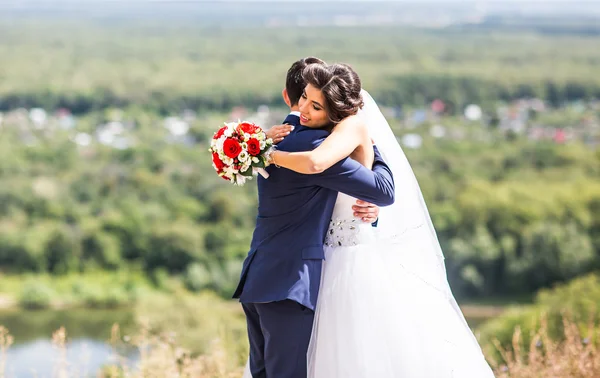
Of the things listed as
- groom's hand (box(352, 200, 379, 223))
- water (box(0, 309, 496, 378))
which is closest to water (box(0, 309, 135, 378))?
water (box(0, 309, 496, 378))

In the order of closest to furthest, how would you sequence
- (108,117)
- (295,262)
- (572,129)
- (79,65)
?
(295,262) → (572,129) → (108,117) → (79,65)

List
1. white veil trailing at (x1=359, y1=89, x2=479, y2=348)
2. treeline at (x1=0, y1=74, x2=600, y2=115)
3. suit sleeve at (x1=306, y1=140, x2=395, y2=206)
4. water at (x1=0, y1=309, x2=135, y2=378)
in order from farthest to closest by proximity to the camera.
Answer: treeline at (x1=0, y1=74, x2=600, y2=115), water at (x1=0, y1=309, x2=135, y2=378), white veil trailing at (x1=359, y1=89, x2=479, y2=348), suit sleeve at (x1=306, y1=140, x2=395, y2=206)

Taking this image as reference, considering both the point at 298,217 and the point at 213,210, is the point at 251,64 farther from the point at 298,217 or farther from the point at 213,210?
the point at 298,217

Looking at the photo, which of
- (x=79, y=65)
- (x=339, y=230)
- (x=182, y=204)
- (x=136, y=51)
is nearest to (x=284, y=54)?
(x=136, y=51)

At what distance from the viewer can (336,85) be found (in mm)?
1961

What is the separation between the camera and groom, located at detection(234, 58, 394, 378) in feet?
6.45

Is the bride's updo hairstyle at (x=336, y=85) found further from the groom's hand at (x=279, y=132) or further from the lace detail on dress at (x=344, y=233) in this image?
the lace detail on dress at (x=344, y=233)

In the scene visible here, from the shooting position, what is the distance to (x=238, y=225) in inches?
1524

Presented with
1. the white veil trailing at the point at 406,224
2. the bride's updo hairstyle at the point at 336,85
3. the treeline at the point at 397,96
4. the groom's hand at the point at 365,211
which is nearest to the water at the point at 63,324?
the white veil trailing at the point at 406,224

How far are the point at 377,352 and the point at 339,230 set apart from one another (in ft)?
1.02

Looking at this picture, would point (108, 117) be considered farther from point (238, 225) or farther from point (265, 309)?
point (265, 309)

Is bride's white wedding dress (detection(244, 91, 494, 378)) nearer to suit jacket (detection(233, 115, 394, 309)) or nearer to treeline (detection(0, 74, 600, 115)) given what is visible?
suit jacket (detection(233, 115, 394, 309))

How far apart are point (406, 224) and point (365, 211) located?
20 cm

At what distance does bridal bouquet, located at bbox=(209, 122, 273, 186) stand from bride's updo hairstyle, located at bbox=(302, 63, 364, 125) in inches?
6.4
